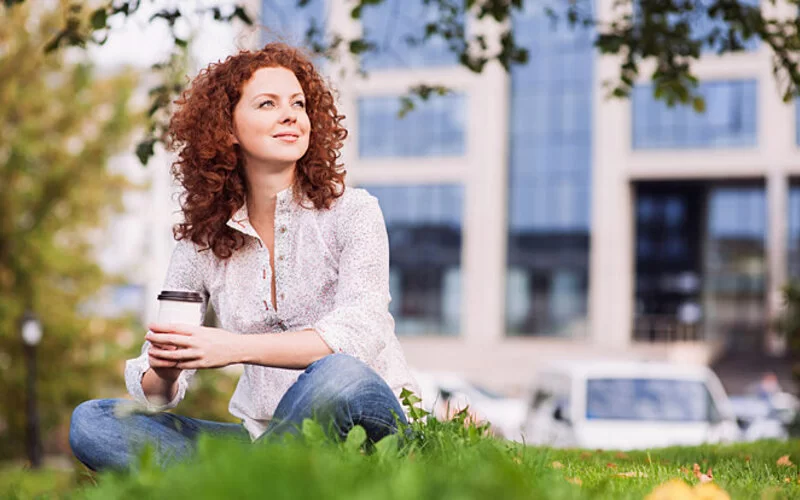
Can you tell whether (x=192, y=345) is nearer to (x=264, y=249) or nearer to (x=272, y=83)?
(x=264, y=249)

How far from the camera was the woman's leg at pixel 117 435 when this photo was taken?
2953 mm

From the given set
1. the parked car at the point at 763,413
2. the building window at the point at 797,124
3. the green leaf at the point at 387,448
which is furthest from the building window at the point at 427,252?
the green leaf at the point at 387,448

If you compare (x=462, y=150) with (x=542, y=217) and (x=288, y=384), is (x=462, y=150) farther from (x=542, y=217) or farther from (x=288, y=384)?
(x=288, y=384)

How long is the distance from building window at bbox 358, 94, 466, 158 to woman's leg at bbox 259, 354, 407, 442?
Result: 123 feet

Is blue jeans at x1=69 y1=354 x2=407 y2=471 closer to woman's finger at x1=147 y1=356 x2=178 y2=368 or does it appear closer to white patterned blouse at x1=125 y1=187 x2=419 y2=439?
white patterned blouse at x1=125 y1=187 x2=419 y2=439

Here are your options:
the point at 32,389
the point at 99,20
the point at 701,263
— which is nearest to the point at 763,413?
the point at 32,389

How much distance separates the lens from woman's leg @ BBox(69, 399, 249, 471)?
2.95 meters

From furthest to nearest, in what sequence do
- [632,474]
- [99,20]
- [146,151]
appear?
[146,151] → [99,20] → [632,474]

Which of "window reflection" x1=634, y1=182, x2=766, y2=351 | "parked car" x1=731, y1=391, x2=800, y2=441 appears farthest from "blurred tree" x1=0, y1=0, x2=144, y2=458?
"window reflection" x1=634, y1=182, x2=766, y2=351

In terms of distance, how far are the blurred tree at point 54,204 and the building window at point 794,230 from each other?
29560 millimetres

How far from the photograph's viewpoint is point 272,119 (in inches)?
130

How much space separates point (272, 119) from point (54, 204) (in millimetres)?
12874

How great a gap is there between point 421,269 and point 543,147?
7.03m

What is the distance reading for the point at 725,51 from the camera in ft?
22.7
